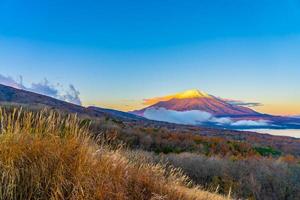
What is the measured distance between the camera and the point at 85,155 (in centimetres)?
571

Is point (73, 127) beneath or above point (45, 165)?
above

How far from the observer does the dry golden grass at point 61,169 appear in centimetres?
514

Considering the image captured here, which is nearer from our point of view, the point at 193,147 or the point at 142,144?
the point at 142,144

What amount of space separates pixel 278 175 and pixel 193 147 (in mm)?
13711

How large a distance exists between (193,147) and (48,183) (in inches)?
1515

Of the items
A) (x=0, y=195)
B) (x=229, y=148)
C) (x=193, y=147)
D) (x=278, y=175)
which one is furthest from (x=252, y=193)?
(x=0, y=195)

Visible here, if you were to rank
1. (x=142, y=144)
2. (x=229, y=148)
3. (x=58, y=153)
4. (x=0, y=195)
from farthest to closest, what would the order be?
(x=229, y=148) → (x=142, y=144) → (x=58, y=153) → (x=0, y=195)

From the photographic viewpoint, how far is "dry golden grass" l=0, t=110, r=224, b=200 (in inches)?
202

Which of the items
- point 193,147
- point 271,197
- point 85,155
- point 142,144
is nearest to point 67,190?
point 85,155

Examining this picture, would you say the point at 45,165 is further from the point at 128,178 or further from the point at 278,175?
the point at 278,175

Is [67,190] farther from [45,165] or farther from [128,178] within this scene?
[128,178]

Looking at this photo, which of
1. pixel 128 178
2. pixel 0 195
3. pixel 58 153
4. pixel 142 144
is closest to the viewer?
pixel 0 195

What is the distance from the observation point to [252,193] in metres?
26.7

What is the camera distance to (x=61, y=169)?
5.41 m
